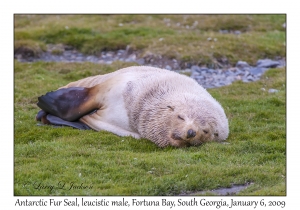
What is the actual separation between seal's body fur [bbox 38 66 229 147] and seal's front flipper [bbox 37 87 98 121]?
0.03m

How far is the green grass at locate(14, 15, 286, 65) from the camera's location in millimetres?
20328

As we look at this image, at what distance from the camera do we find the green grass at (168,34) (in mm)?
20328

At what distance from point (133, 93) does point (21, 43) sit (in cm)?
1040

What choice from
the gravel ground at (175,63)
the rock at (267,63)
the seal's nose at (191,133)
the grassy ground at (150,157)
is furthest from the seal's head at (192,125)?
the rock at (267,63)

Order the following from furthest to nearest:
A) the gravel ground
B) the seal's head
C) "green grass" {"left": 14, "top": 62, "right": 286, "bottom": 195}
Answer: the gravel ground, the seal's head, "green grass" {"left": 14, "top": 62, "right": 286, "bottom": 195}

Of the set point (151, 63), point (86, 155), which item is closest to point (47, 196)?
point (86, 155)

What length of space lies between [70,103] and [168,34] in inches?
416

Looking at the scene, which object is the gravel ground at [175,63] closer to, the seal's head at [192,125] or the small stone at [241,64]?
the small stone at [241,64]

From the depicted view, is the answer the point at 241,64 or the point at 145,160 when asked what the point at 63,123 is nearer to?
the point at 145,160

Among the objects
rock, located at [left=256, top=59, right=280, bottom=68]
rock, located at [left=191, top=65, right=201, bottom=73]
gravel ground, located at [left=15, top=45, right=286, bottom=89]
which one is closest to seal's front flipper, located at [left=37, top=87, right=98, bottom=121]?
gravel ground, located at [left=15, top=45, right=286, bottom=89]

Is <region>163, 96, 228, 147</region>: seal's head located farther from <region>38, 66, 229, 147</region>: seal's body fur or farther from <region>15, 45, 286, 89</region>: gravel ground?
<region>15, 45, 286, 89</region>: gravel ground

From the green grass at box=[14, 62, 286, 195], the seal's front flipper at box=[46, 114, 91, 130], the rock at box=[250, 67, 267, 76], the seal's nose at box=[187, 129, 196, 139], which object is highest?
the rock at box=[250, 67, 267, 76]

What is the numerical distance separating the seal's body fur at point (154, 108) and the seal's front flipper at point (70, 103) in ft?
0.08
